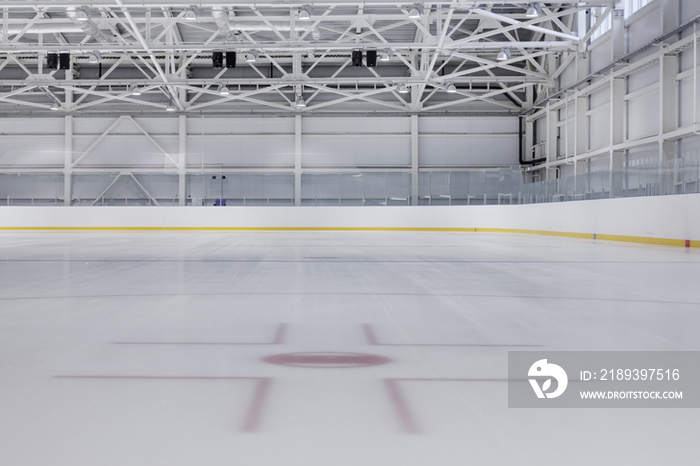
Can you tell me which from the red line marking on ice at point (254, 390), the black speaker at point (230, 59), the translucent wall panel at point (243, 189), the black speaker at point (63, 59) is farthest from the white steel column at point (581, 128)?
the red line marking on ice at point (254, 390)

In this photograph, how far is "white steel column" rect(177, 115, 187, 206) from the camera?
30.9 meters

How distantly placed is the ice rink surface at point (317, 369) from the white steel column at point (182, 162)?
23640 millimetres

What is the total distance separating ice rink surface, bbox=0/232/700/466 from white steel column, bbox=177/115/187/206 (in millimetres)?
23640

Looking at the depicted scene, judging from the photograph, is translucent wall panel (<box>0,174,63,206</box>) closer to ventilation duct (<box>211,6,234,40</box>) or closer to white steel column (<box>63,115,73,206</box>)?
white steel column (<box>63,115,73,206</box>)

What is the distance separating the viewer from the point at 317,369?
3.41m

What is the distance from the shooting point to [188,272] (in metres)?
9.07

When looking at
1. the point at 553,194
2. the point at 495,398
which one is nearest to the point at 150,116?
the point at 553,194

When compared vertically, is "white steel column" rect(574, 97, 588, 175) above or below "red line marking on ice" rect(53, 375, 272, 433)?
above

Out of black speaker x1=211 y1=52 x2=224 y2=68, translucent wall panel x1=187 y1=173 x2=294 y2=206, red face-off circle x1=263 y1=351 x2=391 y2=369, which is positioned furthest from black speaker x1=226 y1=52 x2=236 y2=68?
red face-off circle x1=263 y1=351 x2=391 y2=369

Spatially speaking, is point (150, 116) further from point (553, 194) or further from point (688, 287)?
point (688, 287)

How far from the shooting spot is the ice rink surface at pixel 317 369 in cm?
227

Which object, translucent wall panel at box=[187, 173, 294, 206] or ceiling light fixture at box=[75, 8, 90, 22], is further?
translucent wall panel at box=[187, 173, 294, 206]

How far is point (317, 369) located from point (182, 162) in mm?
31423

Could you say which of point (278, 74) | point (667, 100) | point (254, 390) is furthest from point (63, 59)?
point (254, 390)
